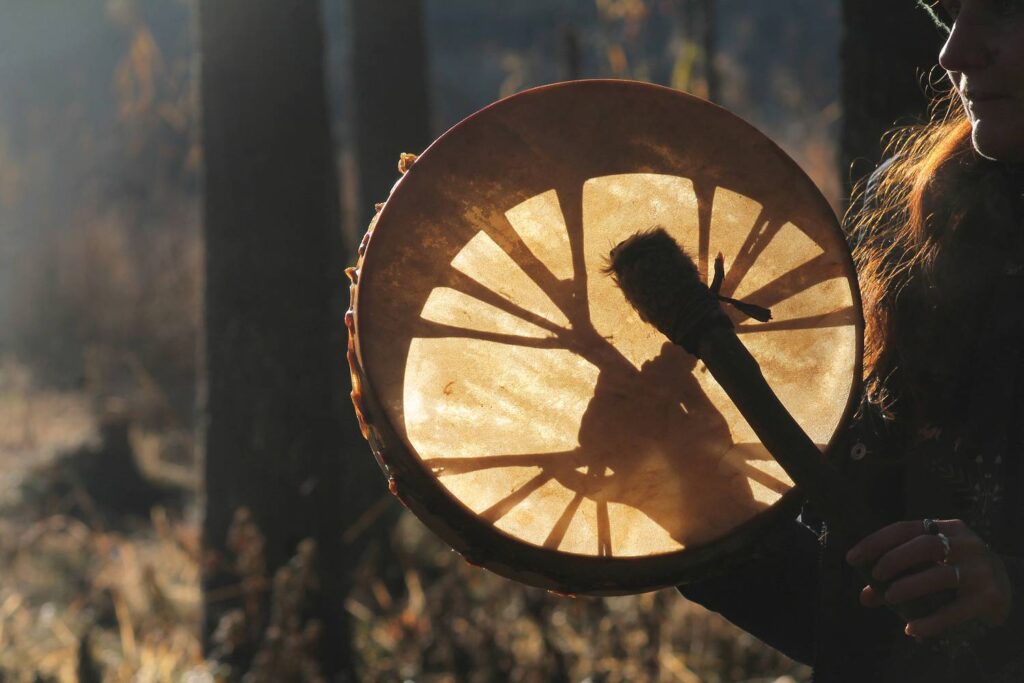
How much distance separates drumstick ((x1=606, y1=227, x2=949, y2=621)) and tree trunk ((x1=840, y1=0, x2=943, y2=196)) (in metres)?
1.43

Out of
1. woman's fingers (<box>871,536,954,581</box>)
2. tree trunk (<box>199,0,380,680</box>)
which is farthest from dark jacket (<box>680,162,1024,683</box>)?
tree trunk (<box>199,0,380,680</box>)

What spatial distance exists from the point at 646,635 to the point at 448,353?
2.51 meters

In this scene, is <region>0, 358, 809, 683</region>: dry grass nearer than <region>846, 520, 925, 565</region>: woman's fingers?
No

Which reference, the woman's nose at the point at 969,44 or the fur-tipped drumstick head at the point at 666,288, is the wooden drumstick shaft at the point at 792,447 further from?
the woman's nose at the point at 969,44

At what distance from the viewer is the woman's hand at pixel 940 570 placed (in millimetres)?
1120

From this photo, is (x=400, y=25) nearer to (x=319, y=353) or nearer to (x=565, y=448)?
(x=319, y=353)

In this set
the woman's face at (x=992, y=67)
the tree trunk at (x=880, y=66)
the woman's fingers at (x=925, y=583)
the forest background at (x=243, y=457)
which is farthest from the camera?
the forest background at (x=243, y=457)

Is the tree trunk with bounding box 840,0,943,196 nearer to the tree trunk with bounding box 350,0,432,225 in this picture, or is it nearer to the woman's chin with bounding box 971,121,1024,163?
the woman's chin with bounding box 971,121,1024,163

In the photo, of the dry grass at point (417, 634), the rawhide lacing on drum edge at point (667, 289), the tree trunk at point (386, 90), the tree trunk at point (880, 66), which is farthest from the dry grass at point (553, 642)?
the tree trunk at point (386, 90)

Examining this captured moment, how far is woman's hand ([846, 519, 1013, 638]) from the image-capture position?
1.12 m

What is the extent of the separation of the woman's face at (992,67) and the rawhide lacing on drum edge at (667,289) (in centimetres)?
37

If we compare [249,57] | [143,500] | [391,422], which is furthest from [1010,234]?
[143,500]

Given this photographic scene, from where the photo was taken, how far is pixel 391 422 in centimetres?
131

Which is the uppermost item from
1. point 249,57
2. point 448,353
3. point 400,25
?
point 400,25
